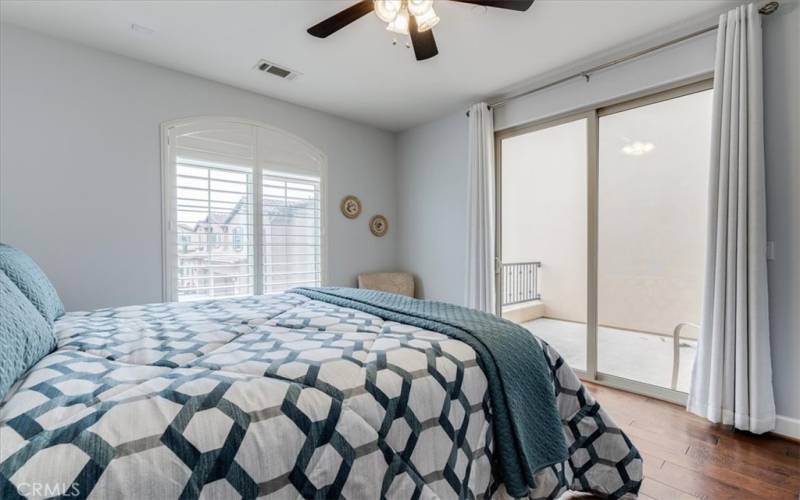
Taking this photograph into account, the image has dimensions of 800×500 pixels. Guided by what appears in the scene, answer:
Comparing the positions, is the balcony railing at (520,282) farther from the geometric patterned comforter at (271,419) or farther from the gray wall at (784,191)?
the geometric patterned comforter at (271,419)

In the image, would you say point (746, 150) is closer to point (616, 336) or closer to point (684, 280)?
point (684, 280)

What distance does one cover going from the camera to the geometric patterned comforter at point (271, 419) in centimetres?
70

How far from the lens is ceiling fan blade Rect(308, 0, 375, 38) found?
1.79 metres

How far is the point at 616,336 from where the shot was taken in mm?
2971

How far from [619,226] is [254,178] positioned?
3.25 metres

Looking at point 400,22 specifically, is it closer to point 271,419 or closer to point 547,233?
point 271,419

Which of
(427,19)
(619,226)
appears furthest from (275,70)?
(619,226)

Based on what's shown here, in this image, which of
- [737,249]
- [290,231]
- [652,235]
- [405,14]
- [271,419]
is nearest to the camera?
[271,419]

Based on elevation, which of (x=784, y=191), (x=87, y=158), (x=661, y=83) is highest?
(x=661, y=83)

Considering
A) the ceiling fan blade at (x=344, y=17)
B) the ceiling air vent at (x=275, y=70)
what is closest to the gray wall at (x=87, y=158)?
the ceiling air vent at (x=275, y=70)

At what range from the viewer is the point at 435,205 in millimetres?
4098

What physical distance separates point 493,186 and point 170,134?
2891mm

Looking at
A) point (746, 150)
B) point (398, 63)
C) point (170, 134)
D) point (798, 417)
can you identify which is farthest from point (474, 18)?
point (798, 417)

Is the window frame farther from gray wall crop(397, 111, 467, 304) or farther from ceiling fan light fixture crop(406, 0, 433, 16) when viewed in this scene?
ceiling fan light fixture crop(406, 0, 433, 16)
